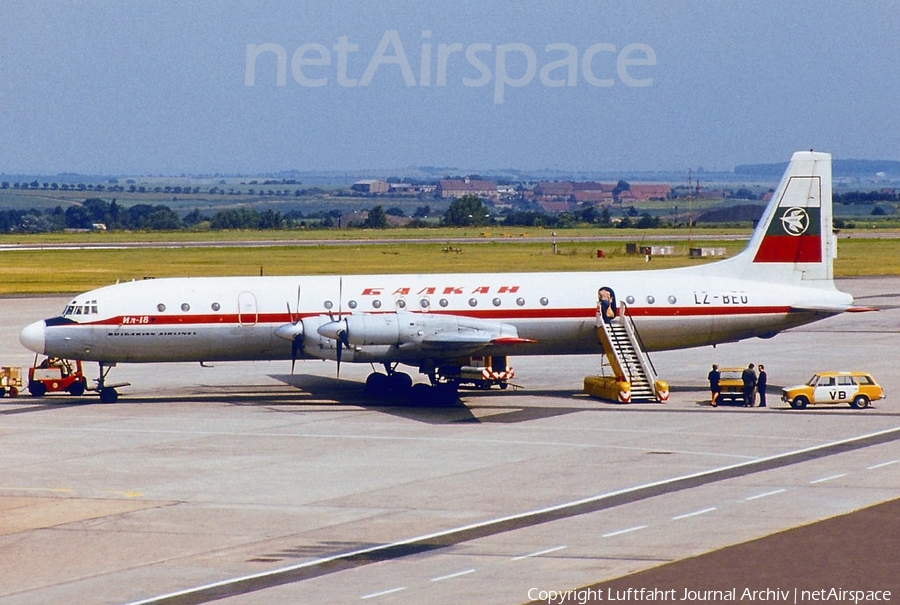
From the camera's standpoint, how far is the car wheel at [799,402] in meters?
39.9

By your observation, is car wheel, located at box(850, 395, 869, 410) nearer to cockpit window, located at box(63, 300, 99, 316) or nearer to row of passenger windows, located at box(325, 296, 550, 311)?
row of passenger windows, located at box(325, 296, 550, 311)

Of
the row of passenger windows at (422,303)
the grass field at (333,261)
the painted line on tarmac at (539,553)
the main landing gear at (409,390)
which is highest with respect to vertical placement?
the grass field at (333,261)

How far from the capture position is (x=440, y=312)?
42656 mm

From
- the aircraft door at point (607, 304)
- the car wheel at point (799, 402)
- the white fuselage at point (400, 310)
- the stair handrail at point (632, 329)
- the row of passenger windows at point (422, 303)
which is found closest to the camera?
the car wheel at point (799, 402)

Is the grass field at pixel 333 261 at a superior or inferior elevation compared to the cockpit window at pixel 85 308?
superior

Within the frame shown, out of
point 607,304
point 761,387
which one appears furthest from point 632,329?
point 761,387

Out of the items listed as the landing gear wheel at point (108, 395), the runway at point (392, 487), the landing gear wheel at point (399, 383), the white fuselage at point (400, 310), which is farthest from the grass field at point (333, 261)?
the runway at point (392, 487)

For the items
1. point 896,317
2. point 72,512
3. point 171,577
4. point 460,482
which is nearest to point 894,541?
point 460,482

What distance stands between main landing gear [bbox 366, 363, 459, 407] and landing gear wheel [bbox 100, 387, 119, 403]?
8.69 meters

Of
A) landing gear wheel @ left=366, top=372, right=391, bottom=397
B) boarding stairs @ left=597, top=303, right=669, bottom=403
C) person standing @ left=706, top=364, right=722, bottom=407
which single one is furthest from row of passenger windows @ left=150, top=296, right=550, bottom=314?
person standing @ left=706, top=364, right=722, bottom=407

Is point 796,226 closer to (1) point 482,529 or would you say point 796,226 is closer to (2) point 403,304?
(2) point 403,304

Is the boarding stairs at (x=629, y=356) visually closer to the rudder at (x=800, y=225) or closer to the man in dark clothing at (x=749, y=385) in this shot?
the man in dark clothing at (x=749, y=385)

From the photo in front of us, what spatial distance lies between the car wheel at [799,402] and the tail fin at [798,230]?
22.9 feet

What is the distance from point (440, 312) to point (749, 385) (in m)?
10.6
